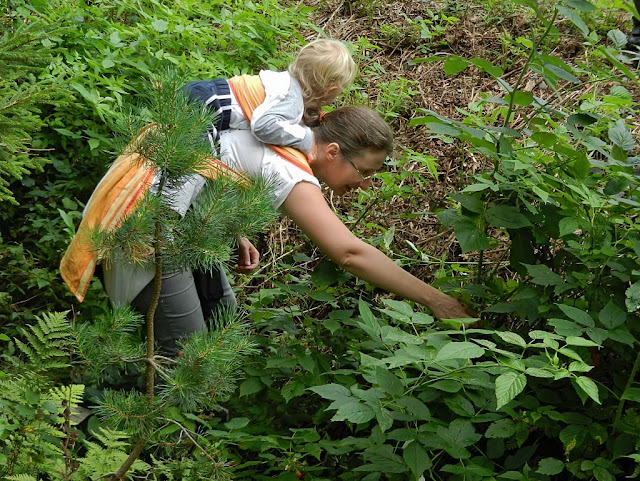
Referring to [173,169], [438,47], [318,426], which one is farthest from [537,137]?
[438,47]

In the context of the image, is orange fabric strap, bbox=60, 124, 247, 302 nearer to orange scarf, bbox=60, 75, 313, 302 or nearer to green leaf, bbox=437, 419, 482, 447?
orange scarf, bbox=60, 75, 313, 302

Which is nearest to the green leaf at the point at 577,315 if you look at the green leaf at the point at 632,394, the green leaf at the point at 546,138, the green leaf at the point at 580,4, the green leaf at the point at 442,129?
the green leaf at the point at 632,394

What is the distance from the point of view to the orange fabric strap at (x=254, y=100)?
297 centimetres

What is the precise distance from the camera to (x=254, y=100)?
3.03m

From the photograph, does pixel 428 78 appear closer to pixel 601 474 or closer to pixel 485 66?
pixel 485 66

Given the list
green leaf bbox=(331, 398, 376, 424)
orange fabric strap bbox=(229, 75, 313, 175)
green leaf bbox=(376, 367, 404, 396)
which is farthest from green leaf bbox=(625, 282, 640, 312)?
orange fabric strap bbox=(229, 75, 313, 175)

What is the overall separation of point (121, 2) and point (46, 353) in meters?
3.24

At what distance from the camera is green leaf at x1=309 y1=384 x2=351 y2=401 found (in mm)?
2256

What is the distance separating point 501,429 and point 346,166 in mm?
1264

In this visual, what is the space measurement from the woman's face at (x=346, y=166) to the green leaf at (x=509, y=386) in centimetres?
143

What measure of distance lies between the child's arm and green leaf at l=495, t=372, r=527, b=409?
1.38 m

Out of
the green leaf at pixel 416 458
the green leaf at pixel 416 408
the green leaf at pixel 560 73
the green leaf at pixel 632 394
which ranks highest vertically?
the green leaf at pixel 560 73

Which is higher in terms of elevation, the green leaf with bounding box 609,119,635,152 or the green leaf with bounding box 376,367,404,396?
the green leaf with bounding box 609,119,635,152

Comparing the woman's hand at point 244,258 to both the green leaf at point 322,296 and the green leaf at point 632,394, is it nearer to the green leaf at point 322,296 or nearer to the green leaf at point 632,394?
the green leaf at point 322,296
